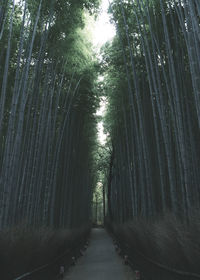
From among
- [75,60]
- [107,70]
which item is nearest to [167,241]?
[75,60]

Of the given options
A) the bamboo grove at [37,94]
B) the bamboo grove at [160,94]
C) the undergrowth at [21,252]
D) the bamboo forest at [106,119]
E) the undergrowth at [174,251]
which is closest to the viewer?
the undergrowth at [174,251]

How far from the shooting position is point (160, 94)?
422 cm

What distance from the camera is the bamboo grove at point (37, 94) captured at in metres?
3.96

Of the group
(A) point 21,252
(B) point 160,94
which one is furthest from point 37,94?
(A) point 21,252

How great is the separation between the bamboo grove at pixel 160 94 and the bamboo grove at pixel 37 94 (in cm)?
93

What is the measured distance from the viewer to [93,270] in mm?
4852

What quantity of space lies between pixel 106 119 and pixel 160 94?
5.60 metres

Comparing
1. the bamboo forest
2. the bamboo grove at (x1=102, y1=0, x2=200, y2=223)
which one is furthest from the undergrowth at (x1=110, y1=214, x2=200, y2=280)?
the bamboo grove at (x1=102, y1=0, x2=200, y2=223)

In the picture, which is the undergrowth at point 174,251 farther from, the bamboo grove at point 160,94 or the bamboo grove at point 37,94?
the bamboo grove at point 37,94

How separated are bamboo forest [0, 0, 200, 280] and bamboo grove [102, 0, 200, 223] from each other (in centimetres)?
2

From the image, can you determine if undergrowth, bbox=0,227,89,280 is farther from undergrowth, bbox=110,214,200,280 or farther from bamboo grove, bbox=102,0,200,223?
bamboo grove, bbox=102,0,200,223

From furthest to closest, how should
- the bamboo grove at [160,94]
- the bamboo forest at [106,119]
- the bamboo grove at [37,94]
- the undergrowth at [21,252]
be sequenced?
the bamboo grove at [37,94] < the bamboo grove at [160,94] < the bamboo forest at [106,119] < the undergrowth at [21,252]

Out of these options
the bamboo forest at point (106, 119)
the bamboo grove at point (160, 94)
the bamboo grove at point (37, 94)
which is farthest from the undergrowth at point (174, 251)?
the bamboo grove at point (37, 94)

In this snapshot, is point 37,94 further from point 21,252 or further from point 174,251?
point 174,251
